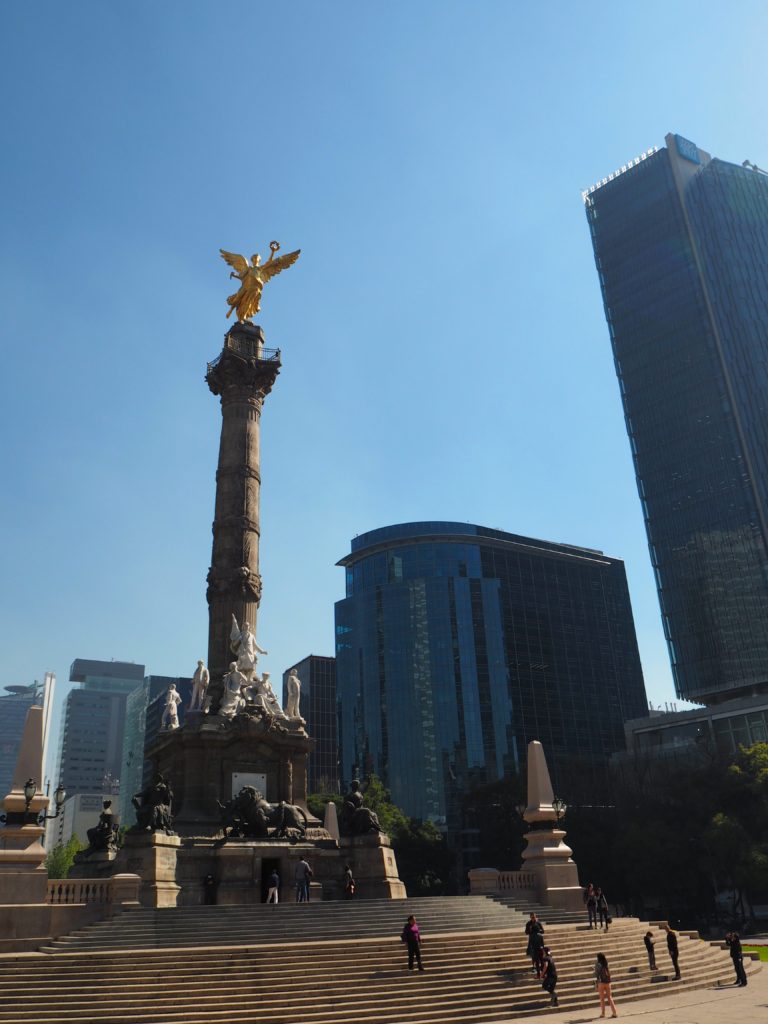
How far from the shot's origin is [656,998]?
1866 centimetres

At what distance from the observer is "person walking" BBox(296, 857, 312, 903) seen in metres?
24.3

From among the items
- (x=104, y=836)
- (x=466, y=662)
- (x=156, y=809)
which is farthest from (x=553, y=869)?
(x=466, y=662)

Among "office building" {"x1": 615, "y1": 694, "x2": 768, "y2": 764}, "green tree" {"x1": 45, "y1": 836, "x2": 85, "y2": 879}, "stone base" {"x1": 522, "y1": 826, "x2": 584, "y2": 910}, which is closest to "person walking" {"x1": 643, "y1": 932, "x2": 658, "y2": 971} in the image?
"stone base" {"x1": 522, "y1": 826, "x2": 584, "y2": 910}

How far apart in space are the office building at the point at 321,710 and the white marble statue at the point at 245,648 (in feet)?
253

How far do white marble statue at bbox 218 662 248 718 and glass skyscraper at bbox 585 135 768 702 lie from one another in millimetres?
66187

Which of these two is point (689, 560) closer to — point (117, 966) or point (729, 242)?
point (729, 242)

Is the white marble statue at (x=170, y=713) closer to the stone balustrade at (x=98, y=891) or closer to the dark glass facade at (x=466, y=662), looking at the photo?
the stone balustrade at (x=98, y=891)

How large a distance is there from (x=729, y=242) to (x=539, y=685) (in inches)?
2350

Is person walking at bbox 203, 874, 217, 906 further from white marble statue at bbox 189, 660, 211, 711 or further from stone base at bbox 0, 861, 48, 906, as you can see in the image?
white marble statue at bbox 189, 660, 211, 711

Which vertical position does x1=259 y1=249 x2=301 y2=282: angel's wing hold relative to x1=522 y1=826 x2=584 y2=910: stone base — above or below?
above

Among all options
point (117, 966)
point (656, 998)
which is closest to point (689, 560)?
point (656, 998)

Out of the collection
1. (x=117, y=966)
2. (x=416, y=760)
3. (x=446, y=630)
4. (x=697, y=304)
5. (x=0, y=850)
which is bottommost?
(x=117, y=966)

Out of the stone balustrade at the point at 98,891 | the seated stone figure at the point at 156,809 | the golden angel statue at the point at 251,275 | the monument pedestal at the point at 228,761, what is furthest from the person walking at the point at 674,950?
the golden angel statue at the point at 251,275

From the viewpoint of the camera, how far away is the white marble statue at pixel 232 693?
30844 mm
